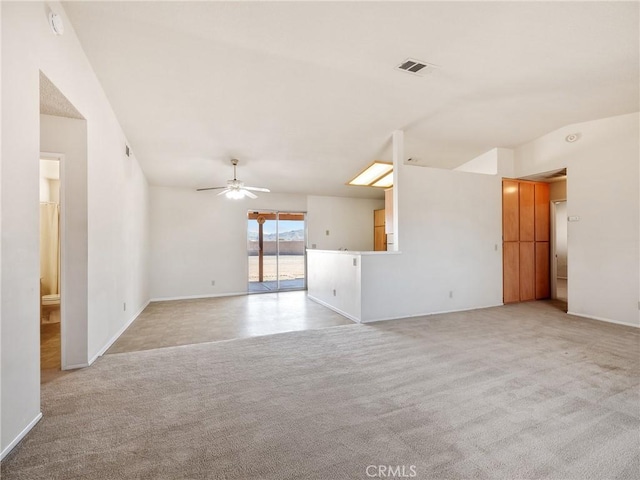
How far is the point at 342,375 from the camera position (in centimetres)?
256

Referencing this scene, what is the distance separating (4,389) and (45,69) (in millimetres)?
2110

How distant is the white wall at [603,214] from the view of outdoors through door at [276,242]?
5.64m

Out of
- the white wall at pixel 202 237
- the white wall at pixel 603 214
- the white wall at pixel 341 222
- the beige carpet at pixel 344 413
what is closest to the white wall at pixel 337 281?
the beige carpet at pixel 344 413

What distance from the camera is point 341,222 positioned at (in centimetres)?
804

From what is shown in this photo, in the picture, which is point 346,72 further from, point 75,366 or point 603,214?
point 603,214

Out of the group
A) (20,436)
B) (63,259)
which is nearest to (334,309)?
(63,259)

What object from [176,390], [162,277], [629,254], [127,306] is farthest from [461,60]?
[162,277]

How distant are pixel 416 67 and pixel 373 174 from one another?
325 centimetres

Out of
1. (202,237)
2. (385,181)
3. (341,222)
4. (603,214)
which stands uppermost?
(385,181)

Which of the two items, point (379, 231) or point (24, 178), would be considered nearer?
point (24, 178)

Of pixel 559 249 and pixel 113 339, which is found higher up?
pixel 559 249

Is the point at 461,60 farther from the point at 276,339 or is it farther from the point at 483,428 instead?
the point at 276,339

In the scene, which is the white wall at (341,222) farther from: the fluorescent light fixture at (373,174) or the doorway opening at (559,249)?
the doorway opening at (559,249)

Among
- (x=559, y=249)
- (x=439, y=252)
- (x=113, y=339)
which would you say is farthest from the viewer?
(x=559, y=249)
